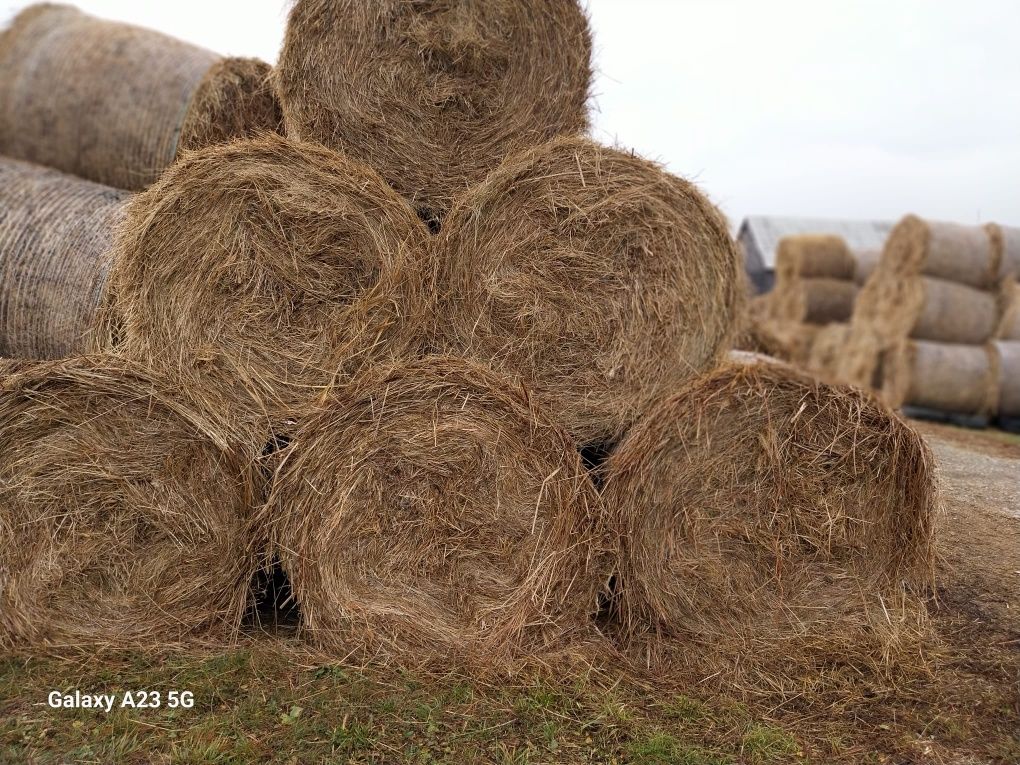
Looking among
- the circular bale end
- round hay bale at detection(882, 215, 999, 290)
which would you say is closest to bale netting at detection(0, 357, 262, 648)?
the circular bale end

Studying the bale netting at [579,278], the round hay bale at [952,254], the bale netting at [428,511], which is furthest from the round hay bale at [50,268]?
the round hay bale at [952,254]

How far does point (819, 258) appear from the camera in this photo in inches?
540

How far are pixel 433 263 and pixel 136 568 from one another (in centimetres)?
155

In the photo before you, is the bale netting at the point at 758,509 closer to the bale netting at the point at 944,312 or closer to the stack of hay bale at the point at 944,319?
the stack of hay bale at the point at 944,319

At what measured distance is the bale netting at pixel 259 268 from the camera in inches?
139

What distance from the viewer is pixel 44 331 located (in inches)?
163

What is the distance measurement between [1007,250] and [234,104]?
8660mm

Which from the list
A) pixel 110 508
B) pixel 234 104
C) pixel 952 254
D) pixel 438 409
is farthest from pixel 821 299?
pixel 110 508

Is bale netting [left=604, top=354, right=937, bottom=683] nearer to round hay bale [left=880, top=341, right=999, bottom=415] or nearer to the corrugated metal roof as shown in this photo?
round hay bale [left=880, top=341, right=999, bottom=415]

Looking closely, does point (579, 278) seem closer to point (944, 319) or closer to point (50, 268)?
point (50, 268)

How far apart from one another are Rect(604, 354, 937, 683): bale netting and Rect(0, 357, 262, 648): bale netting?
145 cm

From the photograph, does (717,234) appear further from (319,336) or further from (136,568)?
(136,568)

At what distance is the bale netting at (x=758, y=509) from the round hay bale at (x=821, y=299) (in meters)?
10.6

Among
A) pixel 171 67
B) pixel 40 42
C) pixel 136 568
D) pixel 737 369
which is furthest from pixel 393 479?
pixel 40 42
